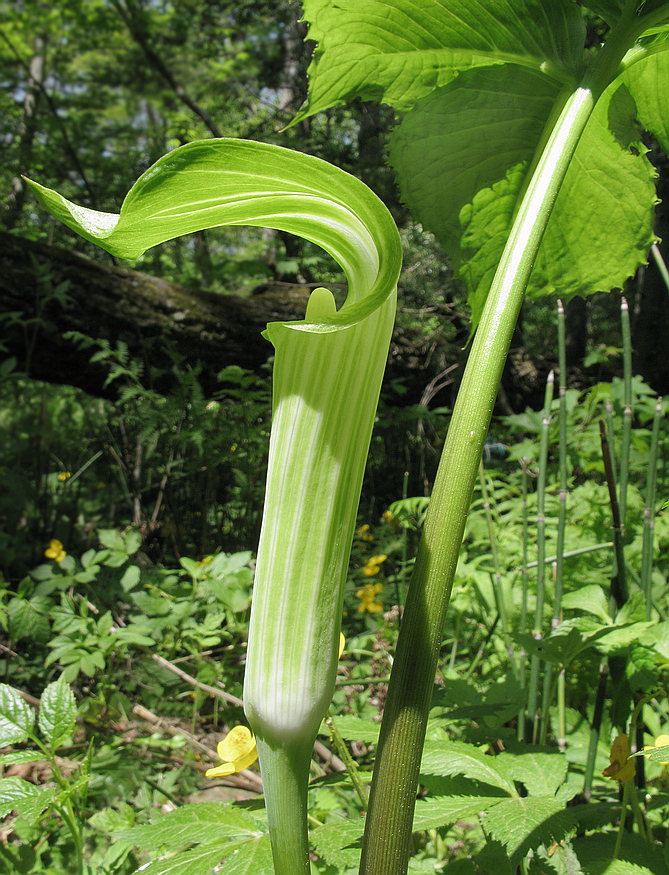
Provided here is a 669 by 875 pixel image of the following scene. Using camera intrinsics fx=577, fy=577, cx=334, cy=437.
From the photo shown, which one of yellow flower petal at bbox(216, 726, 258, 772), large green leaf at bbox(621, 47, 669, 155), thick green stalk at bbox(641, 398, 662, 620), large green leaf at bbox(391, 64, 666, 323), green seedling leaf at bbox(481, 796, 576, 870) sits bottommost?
yellow flower petal at bbox(216, 726, 258, 772)

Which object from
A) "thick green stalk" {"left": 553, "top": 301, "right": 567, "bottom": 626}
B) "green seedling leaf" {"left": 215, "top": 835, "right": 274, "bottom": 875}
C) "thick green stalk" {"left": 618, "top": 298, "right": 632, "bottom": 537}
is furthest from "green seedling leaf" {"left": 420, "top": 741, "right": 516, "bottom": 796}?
"thick green stalk" {"left": 618, "top": 298, "right": 632, "bottom": 537}

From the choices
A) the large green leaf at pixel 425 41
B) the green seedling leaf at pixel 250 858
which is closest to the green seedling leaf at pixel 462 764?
the green seedling leaf at pixel 250 858

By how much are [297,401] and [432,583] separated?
0.49ft

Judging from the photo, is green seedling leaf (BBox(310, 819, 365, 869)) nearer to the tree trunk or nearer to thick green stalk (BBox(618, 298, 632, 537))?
thick green stalk (BBox(618, 298, 632, 537))

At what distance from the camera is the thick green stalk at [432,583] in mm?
307

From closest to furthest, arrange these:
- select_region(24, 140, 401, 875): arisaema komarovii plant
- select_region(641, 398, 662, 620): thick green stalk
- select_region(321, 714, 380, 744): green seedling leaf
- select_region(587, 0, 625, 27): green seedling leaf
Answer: select_region(24, 140, 401, 875): arisaema komarovii plant
select_region(587, 0, 625, 27): green seedling leaf
select_region(321, 714, 380, 744): green seedling leaf
select_region(641, 398, 662, 620): thick green stalk

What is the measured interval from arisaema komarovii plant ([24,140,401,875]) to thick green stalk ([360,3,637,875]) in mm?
56

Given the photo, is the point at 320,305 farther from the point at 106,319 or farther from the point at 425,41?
the point at 106,319

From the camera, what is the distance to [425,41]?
1.47 feet

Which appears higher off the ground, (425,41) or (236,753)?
(425,41)

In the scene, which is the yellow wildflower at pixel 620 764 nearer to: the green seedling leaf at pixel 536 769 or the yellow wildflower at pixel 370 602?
the green seedling leaf at pixel 536 769

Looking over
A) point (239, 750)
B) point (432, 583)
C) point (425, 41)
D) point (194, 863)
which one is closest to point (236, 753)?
point (239, 750)

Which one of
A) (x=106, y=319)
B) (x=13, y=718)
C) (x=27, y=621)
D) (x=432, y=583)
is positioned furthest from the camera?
(x=106, y=319)

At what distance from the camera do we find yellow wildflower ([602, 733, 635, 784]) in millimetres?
547
